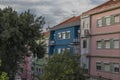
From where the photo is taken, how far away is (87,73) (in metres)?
43.3

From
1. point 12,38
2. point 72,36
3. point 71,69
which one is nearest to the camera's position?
point 71,69

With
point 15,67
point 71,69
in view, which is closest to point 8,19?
point 15,67

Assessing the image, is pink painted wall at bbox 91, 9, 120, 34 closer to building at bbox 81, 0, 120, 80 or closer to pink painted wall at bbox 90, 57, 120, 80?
building at bbox 81, 0, 120, 80

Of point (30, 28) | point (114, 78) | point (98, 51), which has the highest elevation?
point (30, 28)

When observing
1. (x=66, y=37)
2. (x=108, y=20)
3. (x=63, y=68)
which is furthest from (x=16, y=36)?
(x=66, y=37)

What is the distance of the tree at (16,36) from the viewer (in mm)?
40625

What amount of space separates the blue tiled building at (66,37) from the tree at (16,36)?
5926 millimetres

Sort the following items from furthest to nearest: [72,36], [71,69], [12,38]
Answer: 1. [72,36]
2. [12,38]
3. [71,69]

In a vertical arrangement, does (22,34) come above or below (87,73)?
above

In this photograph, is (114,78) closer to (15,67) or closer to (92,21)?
(92,21)

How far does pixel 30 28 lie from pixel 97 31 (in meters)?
8.44

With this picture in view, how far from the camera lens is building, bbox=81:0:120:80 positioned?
3762cm

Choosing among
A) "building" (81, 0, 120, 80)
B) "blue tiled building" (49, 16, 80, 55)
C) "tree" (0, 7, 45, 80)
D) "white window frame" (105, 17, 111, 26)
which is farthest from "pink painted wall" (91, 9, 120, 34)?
"tree" (0, 7, 45, 80)

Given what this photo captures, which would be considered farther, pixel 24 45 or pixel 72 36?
pixel 72 36
